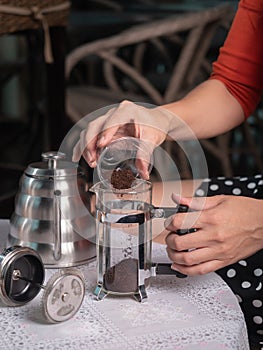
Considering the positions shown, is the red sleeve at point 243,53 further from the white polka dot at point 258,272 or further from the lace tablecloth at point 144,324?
the lace tablecloth at point 144,324

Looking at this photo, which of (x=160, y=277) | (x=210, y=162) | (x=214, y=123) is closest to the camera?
(x=160, y=277)

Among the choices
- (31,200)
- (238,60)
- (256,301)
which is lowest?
(256,301)

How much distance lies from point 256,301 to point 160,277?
235 millimetres

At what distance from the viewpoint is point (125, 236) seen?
3.34ft

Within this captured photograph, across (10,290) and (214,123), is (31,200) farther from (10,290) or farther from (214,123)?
(214,123)

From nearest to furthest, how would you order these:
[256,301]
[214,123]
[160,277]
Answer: [160,277]
[256,301]
[214,123]

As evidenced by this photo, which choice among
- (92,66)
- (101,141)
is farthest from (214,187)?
(92,66)

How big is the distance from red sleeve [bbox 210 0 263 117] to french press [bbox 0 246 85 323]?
0.71 m

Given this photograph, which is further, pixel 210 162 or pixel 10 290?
pixel 210 162

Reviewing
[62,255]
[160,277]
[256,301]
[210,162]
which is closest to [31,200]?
[62,255]

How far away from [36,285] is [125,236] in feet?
0.46

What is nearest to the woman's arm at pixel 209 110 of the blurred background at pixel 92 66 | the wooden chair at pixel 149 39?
the blurred background at pixel 92 66

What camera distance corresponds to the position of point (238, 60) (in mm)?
1524

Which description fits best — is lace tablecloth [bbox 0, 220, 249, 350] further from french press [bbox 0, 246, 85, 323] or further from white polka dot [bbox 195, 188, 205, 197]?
white polka dot [bbox 195, 188, 205, 197]
